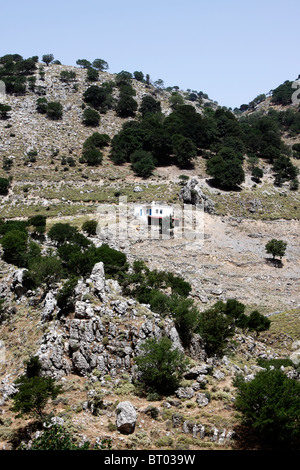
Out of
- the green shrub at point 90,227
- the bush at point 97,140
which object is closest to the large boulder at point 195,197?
the green shrub at point 90,227

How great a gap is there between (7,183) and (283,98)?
148263mm

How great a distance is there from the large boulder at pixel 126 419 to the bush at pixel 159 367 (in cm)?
319

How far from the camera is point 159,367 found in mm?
24156

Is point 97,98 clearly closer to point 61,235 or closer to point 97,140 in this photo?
point 97,140

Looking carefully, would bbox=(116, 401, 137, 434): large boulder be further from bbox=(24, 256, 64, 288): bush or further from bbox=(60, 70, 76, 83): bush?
bbox=(60, 70, 76, 83): bush

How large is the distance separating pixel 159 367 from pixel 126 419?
14.8ft

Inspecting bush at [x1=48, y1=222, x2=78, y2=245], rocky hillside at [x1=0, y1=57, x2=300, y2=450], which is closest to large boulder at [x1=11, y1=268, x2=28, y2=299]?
rocky hillside at [x1=0, y1=57, x2=300, y2=450]

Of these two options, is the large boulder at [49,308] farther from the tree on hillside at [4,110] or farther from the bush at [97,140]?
the tree on hillside at [4,110]

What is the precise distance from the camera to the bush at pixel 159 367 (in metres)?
24.0

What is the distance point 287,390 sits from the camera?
19.5 meters

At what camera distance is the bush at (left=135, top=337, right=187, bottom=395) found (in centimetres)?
2395

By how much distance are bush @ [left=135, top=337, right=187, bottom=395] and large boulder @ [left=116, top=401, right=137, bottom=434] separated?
3.19 m

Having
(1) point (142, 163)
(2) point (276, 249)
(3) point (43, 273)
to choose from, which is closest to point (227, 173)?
(1) point (142, 163)
